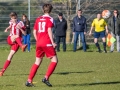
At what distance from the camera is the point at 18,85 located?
11586mm

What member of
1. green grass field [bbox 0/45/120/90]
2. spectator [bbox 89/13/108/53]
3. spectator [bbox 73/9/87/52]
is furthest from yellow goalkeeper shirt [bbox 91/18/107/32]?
green grass field [bbox 0/45/120/90]

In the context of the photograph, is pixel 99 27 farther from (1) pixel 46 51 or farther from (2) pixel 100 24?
(1) pixel 46 51

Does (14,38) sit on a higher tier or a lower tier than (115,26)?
higher

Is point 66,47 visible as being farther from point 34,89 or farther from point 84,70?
point 34,89

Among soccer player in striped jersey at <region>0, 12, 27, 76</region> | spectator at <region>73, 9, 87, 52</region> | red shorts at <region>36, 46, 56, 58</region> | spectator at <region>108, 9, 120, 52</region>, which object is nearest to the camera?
red shorts at <region>36, 46, 56, 58</region>

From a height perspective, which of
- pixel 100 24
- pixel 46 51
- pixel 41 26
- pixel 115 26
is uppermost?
pixel 41 26

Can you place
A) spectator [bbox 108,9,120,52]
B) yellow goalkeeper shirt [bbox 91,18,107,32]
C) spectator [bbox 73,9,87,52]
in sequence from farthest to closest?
spectator [bbox 73,9,87,52] → spectator [bbox 108,9,120,52] → yellow goalkeeper shirt [bbox 91,18,107,32]

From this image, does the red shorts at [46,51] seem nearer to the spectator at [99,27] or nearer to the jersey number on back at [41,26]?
the jersey number on back at [41,26]

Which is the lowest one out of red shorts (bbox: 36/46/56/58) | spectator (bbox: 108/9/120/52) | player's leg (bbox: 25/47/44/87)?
spectator (bbox: 108/9/120/52)

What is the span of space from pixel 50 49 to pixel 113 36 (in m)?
14.5

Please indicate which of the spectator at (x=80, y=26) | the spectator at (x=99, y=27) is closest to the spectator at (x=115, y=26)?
the spectator at (x=99, y=27)

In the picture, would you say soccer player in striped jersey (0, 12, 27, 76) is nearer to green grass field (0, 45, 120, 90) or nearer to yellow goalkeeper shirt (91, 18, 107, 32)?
green grass field (0, 45, 120, 90)

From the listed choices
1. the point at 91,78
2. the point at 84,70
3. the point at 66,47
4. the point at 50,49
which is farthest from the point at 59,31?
the point at 50,49

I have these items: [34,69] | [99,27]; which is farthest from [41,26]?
[99,27]
